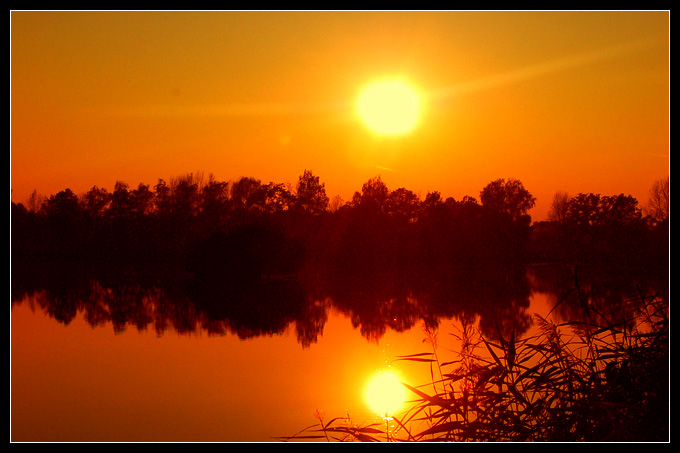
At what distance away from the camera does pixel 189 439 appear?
6930mm

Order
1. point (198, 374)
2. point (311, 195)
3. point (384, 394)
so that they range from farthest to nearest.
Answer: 1. point (311, 195)
2. point (198, 374)
3. point (384, 394)

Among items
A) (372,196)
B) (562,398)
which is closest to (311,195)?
(372,196)

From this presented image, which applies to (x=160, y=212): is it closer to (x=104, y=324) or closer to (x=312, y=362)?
(x=104, y=324)

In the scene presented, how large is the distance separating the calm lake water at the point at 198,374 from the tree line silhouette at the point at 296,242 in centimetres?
671

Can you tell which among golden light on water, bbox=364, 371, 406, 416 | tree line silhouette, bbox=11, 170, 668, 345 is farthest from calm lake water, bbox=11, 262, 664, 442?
tree line silhouette, bbox=11, 170, 668, 345

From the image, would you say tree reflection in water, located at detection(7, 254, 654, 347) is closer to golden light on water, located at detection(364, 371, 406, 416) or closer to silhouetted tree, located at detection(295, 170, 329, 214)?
golden light on water, located at detection(364, 371, 406, 416)

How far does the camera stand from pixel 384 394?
7504 mm

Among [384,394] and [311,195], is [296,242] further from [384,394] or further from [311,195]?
[384,394]

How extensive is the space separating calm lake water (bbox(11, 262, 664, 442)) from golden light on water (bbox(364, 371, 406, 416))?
12 cm

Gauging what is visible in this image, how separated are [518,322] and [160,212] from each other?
28492 millimetres

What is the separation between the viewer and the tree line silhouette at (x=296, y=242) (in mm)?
23938

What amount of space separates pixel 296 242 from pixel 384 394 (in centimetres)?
2360

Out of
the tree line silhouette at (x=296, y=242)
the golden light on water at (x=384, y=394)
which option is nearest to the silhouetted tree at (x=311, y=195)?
the tree line silhouette at (x=296, y=242)

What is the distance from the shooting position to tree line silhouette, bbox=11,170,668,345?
23.9 meters
